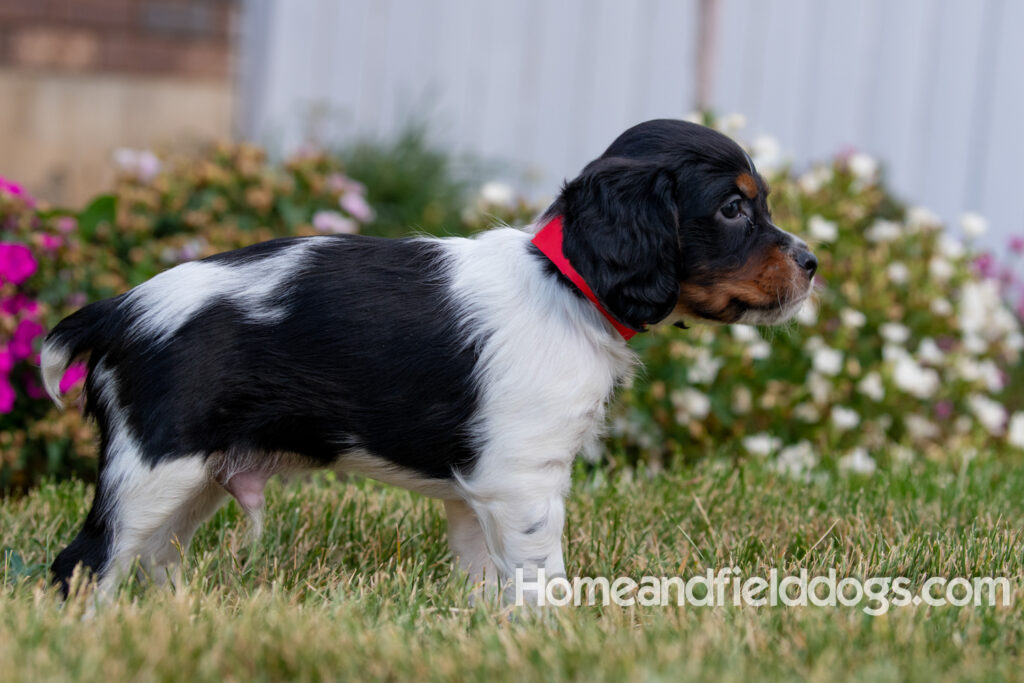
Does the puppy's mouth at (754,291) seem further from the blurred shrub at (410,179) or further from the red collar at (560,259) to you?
the blurred shrub at (410,179)

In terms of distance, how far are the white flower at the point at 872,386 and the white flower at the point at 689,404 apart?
0.76 m

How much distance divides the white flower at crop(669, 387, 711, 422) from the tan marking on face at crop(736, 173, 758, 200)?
2024 mm

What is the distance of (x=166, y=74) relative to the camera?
858 cm

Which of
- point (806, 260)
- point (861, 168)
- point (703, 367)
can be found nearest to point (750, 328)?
point (703, 367)

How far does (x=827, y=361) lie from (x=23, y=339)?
325cm

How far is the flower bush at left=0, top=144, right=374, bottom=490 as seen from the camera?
432cm

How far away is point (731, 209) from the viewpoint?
9.98 feet

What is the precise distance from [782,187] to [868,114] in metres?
3.07

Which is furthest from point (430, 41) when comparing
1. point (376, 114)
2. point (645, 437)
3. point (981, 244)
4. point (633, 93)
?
point (645, 437)

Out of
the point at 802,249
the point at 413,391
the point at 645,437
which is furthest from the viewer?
the point at 645,437

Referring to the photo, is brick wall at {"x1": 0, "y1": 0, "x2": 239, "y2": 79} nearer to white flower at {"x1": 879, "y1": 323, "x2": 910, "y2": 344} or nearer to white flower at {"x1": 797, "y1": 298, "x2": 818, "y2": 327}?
white flower at {"x1": 797, "y1": 298, "x2": 818, "y2": 327}

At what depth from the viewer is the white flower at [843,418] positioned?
5086 mm

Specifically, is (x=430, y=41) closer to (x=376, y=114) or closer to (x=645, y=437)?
(x=376, y=114)

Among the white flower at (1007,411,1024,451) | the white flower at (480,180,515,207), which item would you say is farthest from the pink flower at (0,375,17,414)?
the white flower at (1007,411,1024,451)
